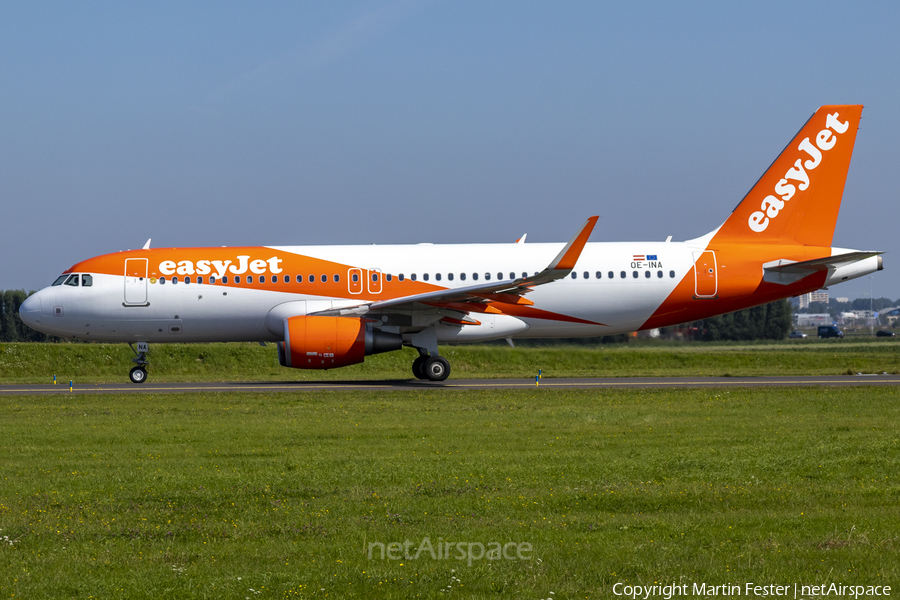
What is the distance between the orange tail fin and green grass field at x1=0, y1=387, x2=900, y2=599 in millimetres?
10573

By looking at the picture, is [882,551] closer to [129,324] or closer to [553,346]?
[129,324]

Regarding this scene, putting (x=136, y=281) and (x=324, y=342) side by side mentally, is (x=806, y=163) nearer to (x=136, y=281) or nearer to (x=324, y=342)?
(x=324, y=342)

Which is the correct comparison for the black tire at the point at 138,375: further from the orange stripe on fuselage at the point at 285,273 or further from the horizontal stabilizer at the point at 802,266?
the horizontal stabilizer at the point at 802,266

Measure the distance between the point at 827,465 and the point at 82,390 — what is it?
1900cm

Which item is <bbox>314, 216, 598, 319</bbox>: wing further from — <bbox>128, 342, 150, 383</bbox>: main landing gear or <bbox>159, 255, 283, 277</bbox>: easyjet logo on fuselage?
<bbox>128, 342, 150, 383</bbox>: main landing gear

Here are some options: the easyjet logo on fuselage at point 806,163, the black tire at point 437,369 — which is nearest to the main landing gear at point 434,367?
the black tire at point 437,369

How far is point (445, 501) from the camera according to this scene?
9242 millimetres

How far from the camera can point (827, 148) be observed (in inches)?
1056

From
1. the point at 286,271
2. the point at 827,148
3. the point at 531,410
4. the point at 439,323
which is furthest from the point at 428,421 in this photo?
the point at 827,148

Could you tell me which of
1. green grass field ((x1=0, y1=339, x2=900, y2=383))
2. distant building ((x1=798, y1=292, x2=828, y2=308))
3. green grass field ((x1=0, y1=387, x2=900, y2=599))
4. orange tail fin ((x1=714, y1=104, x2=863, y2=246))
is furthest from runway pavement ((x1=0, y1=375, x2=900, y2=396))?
distant building ((x1=798, y1=292, x2=828, y2=308))

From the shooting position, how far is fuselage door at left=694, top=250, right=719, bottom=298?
25.9m

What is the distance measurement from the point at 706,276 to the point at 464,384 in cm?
761
